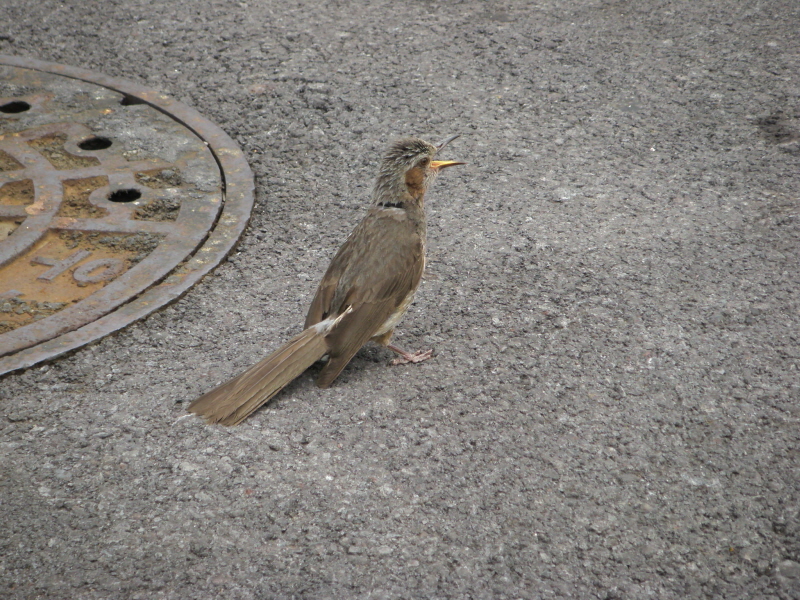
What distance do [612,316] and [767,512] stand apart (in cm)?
118

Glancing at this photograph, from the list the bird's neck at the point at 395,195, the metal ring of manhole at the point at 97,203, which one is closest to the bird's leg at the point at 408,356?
the bird's neck at the point at 395,195

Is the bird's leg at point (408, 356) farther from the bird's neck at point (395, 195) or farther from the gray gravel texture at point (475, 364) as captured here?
the bird's neck at point (395, 195)

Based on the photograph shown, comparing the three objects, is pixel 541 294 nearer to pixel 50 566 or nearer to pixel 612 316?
pixel 612 316

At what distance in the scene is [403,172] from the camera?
148 inches

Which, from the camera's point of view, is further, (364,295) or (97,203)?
(97,203)

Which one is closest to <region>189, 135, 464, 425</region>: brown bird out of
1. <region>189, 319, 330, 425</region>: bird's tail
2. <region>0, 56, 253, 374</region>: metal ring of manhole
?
<region>189, 319, 330, 425</region>: bird's tail

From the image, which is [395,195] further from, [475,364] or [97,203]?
[97,203]

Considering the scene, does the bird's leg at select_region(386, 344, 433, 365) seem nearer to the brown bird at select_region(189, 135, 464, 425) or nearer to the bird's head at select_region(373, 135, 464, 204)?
the brown bird at select_region(189, 135, 464, 425)

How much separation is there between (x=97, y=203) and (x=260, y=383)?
172 centimetres

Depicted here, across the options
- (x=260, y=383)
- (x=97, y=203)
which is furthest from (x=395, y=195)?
(x=97, y=203)

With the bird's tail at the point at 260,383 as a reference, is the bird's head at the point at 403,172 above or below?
above

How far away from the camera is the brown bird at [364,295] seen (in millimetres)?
3111

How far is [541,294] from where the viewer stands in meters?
3.81

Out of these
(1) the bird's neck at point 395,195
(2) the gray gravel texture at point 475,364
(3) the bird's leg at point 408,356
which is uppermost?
(1) the bird's neck at point 395,195
